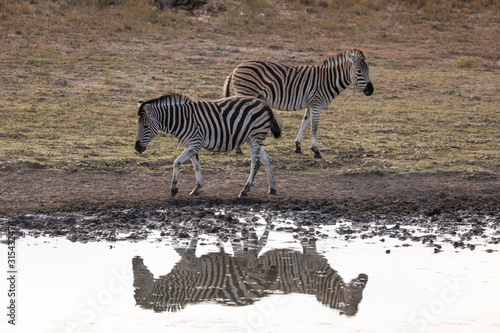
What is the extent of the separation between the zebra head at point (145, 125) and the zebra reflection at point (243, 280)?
264 centimetres

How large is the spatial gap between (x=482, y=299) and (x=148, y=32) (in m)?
17.8

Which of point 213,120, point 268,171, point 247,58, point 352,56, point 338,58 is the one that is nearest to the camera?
point 213,120

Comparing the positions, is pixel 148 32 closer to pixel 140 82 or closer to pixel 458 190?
pixel 140 82

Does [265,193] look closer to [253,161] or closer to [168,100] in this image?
[253,161]

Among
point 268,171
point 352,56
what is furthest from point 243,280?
point 352,56

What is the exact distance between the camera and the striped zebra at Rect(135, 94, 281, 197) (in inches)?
433

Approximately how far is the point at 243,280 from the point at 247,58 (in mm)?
14666

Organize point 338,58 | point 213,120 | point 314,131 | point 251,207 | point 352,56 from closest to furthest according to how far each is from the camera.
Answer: point 251,207 < point 213,120 < point 314,131 < point 352,56 < point 338,58

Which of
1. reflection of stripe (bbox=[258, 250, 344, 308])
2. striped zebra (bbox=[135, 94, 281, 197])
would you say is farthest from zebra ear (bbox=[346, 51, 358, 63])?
reflection of stripe (bbox=[258, 250, 344, 308])

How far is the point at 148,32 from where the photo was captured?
2320 cm

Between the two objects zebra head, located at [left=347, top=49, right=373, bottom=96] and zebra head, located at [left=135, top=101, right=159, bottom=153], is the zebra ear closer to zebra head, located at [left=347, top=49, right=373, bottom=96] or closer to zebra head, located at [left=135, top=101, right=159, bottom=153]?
zebra head, located at [left=347, top=49, right=373, bottom=96]

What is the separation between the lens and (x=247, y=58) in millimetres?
21828

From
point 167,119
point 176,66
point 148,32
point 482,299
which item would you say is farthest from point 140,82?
point 482,299

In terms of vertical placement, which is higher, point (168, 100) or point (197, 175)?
point (168, 100)
